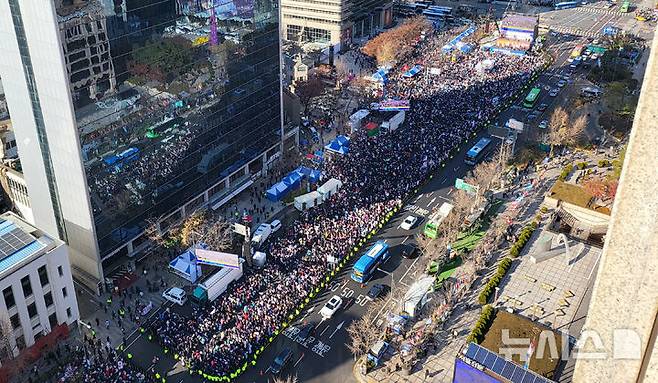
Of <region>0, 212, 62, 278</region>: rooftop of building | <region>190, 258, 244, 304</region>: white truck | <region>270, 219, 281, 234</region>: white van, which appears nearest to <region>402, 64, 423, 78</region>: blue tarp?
<region>270, 219, 281, 234</region>: white van

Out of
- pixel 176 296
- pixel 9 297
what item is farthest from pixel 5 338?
pixel 176 296

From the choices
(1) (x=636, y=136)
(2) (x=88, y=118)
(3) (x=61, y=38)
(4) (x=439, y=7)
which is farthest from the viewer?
(4) (x=439, y=7)

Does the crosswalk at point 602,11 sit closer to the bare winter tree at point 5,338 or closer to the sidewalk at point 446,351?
the sidewalk at point 446,351

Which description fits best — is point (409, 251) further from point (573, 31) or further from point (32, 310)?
point (573, 31)

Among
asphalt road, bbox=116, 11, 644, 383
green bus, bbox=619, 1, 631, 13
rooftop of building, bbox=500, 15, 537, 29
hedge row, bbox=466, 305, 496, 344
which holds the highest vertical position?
rooftop of building, bbox=500, 15, 537, 29

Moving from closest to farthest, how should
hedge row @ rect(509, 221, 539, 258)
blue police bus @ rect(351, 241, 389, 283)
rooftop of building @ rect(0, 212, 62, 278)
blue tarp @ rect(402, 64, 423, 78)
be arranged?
rooftop of building @ rect(0, 212, 62, 278), blue police bus @ rect(351, 241, 389, 283), hedge row @ rect(509, 221, 539, 258), blue tarp @ rect(402, 64, 423, 78)

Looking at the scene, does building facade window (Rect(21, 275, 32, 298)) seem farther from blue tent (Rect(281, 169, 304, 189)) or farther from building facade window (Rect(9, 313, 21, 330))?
blue tent (Rect(281, 169, 304, 189))

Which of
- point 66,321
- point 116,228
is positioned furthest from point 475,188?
point 66,321

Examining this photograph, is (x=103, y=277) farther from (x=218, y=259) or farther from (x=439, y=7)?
(x=439, y=7)
